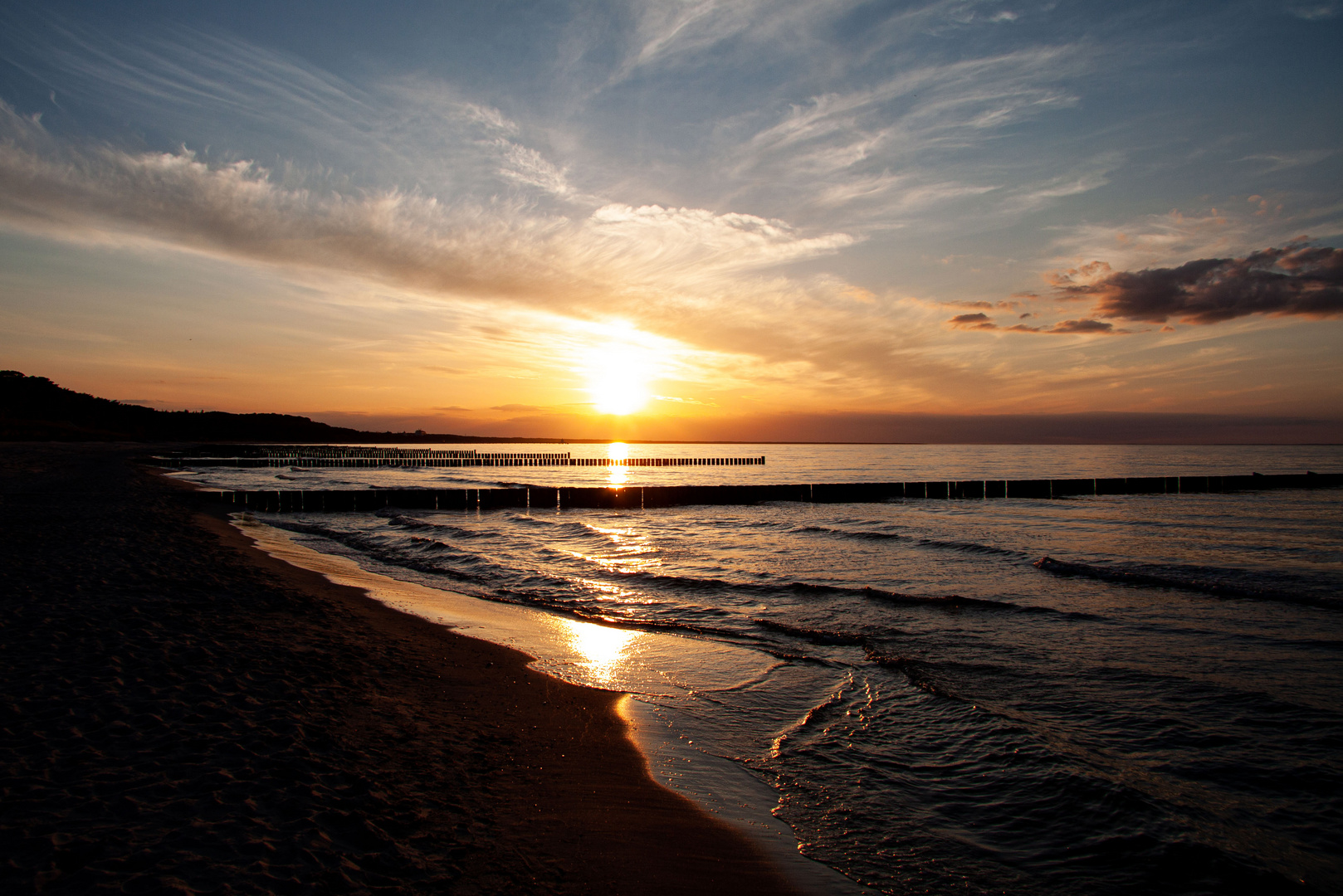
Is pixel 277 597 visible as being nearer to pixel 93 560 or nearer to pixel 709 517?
pixel 93 560

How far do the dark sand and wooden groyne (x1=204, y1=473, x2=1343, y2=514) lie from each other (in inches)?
857

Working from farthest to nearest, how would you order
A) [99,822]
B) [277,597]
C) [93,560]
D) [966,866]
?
[93,560] < [277,597] < [966,866] < [99,822]

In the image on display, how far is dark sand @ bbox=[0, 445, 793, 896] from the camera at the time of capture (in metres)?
3.49

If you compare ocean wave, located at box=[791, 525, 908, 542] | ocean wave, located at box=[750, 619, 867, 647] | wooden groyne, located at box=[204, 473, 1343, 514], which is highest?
wooden groyne, located at box=[204, 473, 1343, 514]

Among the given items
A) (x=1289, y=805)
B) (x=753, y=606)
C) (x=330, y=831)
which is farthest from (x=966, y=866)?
(x=753, y=606)

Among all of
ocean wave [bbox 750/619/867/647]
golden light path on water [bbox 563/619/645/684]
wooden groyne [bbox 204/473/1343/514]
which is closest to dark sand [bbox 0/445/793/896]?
golden light path on water [bbox 563/619/645/684]

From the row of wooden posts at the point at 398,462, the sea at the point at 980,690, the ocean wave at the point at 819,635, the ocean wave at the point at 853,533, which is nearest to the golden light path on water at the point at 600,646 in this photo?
the sea at the point at 980,690

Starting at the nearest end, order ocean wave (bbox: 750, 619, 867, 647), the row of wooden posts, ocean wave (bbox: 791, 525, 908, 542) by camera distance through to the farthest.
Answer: ocean wave (bbox: 750, 619, 867, 647), ocean wave (bbox: 791, 525, 908, 542), the row of wooden posts

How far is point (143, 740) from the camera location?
472 centimetres

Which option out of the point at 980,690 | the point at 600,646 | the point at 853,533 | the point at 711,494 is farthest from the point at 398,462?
the point at 980,690

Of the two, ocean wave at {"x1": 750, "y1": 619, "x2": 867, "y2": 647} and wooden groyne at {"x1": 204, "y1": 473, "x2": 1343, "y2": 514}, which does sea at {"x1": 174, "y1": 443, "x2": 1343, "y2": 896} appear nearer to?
ocean wave at {"x1": 750, "y1": 619, "x2": 867, "y2": 647}

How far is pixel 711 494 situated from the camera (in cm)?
3497

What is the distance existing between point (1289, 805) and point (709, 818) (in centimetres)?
455

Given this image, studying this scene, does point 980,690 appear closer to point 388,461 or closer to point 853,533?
point 853,533
